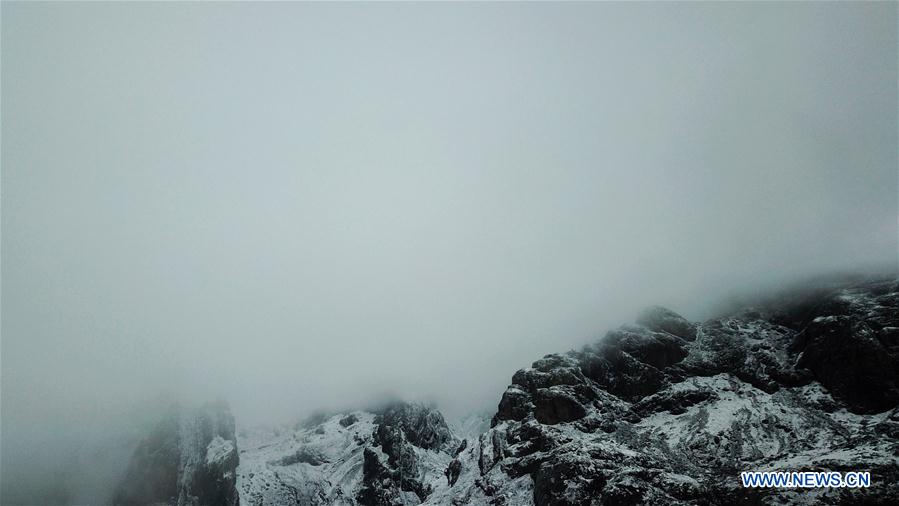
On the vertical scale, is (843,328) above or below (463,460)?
above

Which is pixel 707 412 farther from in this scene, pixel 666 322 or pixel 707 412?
pixel 666 322

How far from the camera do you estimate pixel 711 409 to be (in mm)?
143375

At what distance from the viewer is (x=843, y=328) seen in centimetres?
14300

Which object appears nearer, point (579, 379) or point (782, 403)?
point (782, 403)

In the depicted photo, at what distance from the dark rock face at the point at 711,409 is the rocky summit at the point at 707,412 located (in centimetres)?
39

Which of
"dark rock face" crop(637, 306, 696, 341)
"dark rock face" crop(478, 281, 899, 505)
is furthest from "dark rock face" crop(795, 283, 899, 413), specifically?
"dark rock face" crop(637, 306, 696, 341)

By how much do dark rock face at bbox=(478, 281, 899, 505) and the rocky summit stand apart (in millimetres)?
385

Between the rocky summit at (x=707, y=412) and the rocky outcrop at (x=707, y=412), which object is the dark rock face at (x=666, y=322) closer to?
the rocky outcrop at (x=707, y=412)

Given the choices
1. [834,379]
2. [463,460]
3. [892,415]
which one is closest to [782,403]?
[834,379]

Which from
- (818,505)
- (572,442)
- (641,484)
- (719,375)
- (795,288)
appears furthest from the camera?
(795,288)

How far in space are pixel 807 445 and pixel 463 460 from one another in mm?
99376

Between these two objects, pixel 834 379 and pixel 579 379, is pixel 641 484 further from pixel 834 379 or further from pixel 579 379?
pixel 834 379

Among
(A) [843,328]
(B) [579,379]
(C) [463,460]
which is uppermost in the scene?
(A) [843,328]

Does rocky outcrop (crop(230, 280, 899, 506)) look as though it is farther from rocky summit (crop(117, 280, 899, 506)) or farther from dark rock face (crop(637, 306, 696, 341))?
dark rock face (crop(637, 306, 696, 341))
